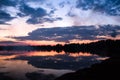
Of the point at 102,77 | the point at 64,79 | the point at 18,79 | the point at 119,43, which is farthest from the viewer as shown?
the point at 119,43

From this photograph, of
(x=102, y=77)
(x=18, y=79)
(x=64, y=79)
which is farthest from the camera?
(x=18, y=79)

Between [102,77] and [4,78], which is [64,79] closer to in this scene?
[102,77]

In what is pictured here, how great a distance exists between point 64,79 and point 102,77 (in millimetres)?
4219

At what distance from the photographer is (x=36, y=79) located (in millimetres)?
26141

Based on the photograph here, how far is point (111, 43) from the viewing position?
169500mm

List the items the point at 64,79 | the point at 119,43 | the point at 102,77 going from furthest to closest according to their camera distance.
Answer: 1. the point at 119,43
2. the point at 64,79
3. the point at 102,77

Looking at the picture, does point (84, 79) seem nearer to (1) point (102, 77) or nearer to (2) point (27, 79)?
(1) point (102, 77)

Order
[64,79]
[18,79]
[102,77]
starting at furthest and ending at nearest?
[18,79], [64,79], [102,77]

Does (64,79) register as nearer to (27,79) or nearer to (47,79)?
(47,79)

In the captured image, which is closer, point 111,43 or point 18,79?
point 18,79

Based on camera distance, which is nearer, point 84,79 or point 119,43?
point 84,79

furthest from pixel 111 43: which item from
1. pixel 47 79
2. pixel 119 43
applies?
pixel 47 79

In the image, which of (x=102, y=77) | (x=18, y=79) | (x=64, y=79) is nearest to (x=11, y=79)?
(x=18, y=79)

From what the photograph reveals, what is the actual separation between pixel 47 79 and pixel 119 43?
13991 cm
